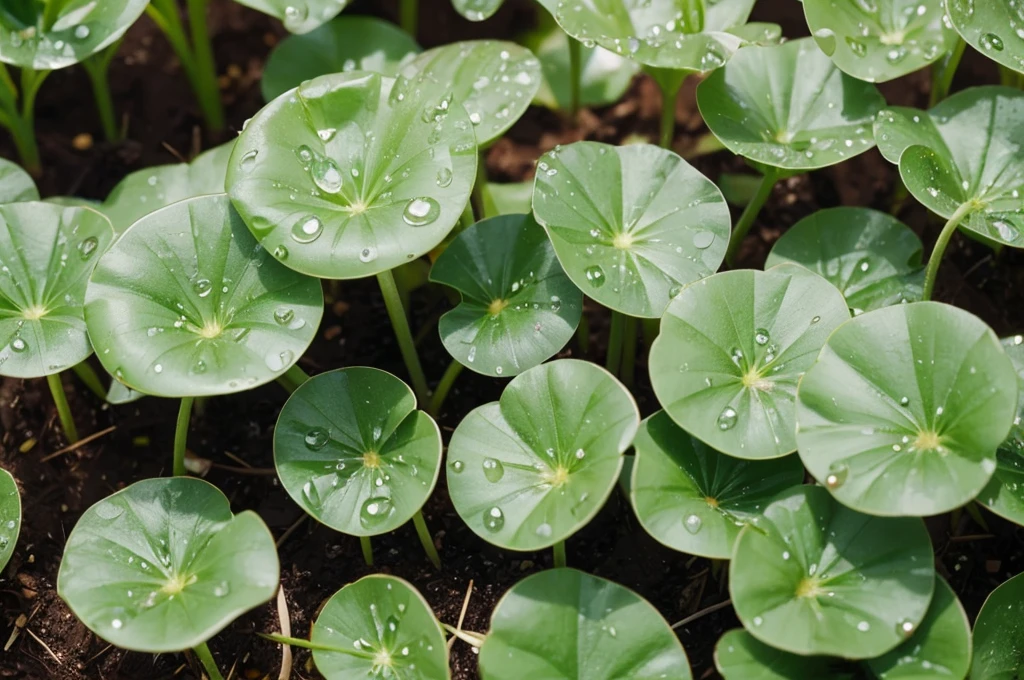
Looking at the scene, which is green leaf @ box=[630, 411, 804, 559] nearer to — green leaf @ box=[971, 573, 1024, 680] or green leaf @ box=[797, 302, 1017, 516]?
green leaf @ box=[797, 302, 1017, 516]

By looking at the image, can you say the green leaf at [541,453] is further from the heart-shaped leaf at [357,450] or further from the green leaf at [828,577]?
the green leaf at [828,577]

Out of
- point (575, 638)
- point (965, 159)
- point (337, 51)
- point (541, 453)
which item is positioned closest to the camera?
point (575, 638)

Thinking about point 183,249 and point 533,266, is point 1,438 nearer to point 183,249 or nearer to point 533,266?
point 183,249

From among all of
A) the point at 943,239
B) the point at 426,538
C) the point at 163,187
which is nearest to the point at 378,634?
the point at 426,538

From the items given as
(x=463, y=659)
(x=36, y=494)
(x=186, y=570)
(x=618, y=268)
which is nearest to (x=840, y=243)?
(x=618, y=268)

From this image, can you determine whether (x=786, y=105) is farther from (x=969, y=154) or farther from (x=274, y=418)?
(x=274, y=418)
